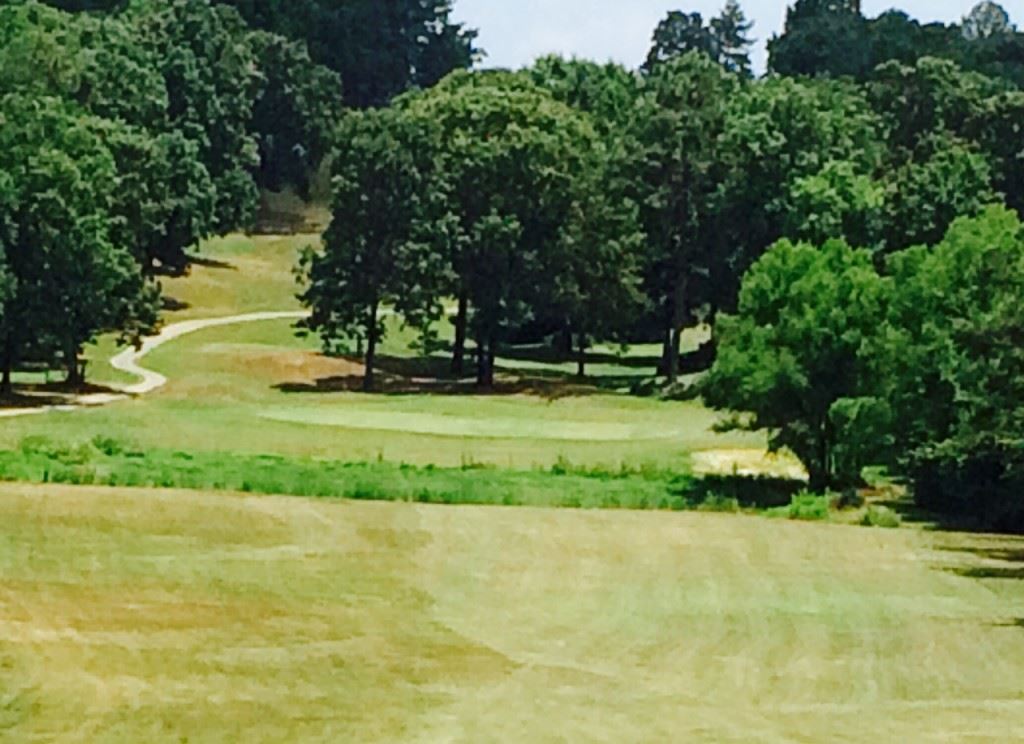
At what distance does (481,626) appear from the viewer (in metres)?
34.6

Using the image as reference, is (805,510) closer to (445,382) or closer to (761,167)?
(445,382)

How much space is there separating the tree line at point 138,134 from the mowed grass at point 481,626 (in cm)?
3233

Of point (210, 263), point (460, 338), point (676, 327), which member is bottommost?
point (460, 338)

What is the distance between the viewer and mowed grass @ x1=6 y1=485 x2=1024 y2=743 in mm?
Answer: 26344

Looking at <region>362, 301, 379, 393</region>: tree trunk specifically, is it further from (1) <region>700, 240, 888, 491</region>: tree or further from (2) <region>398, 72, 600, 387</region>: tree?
Answer: (1) <region>700, 240, 888, 491</region>: tree

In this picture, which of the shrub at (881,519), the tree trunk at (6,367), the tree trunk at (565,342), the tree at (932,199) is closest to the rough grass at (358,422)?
the tree trunk at (6,367)

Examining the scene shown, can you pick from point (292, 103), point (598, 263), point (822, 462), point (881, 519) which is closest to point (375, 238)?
point (598, 263)

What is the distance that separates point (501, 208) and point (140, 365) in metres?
20.5

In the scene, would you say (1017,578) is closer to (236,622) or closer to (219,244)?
(236,622)

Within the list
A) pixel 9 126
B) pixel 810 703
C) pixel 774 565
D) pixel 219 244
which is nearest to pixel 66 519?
pixel 774 565

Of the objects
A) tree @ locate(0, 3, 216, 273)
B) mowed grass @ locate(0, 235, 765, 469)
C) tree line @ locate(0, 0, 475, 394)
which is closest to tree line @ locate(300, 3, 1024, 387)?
mowed grass @ locate(0, 235, 765, 469)

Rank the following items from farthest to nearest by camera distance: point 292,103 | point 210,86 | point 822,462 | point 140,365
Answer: point 292,103 < point 210,86 < point 140,365 < point 822,462

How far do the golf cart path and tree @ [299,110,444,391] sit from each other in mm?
9056

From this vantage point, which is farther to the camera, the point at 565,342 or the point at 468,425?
the point at 565,342
